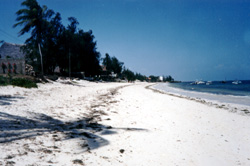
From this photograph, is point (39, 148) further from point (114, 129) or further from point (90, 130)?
point (114, 129)

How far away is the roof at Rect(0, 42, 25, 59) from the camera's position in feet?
85.7

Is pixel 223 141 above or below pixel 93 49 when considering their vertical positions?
below

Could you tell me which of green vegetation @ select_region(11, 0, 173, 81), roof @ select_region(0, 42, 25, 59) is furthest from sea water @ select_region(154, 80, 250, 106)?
roof @ select_region(0, 42, 25, 59)

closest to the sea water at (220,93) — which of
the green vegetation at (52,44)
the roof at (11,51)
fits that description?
the green vegetation at (52,44)

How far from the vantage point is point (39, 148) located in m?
2.62

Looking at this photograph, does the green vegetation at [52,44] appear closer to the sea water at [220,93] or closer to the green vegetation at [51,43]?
the green vegetation at [51,43]

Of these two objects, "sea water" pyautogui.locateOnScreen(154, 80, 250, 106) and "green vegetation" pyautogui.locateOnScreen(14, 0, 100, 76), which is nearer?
"sea water" pyautogui.locateOnScreen(154, 80, 250, 106)

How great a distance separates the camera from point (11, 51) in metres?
26.9

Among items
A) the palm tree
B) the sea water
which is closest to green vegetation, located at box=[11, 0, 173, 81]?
the palm tree

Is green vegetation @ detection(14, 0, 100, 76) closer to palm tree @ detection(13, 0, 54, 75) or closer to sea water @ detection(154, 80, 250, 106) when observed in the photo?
palm tree @ detection(13, 0, 54, 75)

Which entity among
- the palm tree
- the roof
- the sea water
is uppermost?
the palm tree

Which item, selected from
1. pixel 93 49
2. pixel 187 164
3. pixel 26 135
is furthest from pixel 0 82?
pixel 93 49

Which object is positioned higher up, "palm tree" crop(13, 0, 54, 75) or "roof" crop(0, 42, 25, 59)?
"palm tree" crop(13, 0, 54, 75)

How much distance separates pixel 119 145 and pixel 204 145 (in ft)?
7.97
